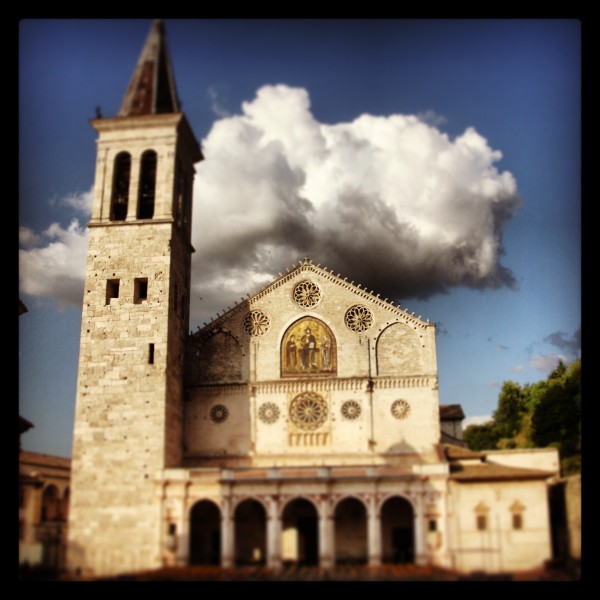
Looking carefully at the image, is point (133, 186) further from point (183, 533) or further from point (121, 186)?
point (183, 533)

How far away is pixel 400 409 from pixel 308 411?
3793 millimetres

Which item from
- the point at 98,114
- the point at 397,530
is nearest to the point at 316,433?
the point at 397,530

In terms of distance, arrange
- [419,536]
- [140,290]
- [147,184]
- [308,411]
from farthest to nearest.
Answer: [147,184]
[308,411]
[140,290]
[419,536]

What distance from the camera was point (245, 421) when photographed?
96.9ft

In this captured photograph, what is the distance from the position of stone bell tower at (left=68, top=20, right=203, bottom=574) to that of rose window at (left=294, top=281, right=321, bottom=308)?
4.94 m

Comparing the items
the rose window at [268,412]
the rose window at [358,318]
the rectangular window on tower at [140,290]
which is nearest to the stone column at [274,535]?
the rose window at [268,412]

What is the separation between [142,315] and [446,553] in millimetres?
14486

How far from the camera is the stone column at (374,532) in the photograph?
24734 millimetres

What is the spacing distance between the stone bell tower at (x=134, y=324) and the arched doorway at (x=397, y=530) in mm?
8318

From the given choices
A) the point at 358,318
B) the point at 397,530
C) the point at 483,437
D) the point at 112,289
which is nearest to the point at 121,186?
the point at 112,289

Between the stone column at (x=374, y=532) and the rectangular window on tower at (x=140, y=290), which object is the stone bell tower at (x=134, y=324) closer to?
the rectangular window on tower at (x=140, y=290)

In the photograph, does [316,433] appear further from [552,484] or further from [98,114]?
[98,114]

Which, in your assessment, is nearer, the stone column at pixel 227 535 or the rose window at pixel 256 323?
the stone column at pixel 227 535
